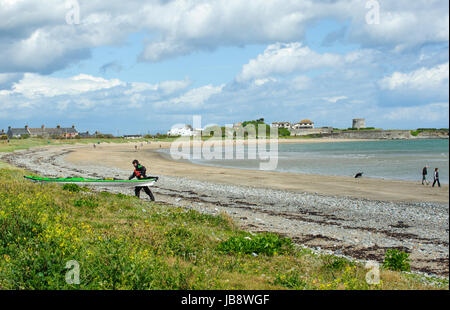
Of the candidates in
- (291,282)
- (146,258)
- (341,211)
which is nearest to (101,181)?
(341,211)

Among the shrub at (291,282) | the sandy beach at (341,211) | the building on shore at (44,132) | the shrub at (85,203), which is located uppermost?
the building on shore at (44,132)

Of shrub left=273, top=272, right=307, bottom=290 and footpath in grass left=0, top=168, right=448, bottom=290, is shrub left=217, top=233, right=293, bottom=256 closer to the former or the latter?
footpath in grass left=0, top=168, right=448, bottom=290

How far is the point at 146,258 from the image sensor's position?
7.28 meters

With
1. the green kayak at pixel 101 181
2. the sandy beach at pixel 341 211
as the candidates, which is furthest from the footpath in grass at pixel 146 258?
the green kayak at pixel 101 181

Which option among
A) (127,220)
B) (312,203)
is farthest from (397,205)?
(127,220)

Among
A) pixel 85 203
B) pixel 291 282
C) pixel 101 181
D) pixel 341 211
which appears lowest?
pixel 341 211

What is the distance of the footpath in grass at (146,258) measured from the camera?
21.2 feet

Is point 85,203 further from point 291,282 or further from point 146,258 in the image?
point 291,282

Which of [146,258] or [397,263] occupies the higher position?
[146,258]

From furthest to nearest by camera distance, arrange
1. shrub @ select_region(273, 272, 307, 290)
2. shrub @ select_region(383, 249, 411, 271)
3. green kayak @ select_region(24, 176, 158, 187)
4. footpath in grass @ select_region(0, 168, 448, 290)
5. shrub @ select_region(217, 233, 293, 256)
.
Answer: green kayak @ select_region(24, 176, 158, 187), shrub @ select_region(383, 249, 411, 271), shrub @ select_region(217, 233, 293, 256), shrub @ select_region(273, 272, 307, 290), footpath in grass @ select_region(0, 168, 448, 290)

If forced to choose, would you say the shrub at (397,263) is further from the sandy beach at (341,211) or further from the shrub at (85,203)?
Answer: the shrub at (85,203)

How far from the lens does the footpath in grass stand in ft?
21.2

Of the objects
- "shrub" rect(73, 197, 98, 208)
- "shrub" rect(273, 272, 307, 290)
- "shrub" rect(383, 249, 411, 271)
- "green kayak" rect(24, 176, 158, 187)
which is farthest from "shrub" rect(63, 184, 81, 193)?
"shrub" rect(383, 249, 411, 271)

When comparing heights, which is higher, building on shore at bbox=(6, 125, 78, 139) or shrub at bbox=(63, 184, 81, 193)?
building on shore at bbox=(6, 125, 78, 139)
